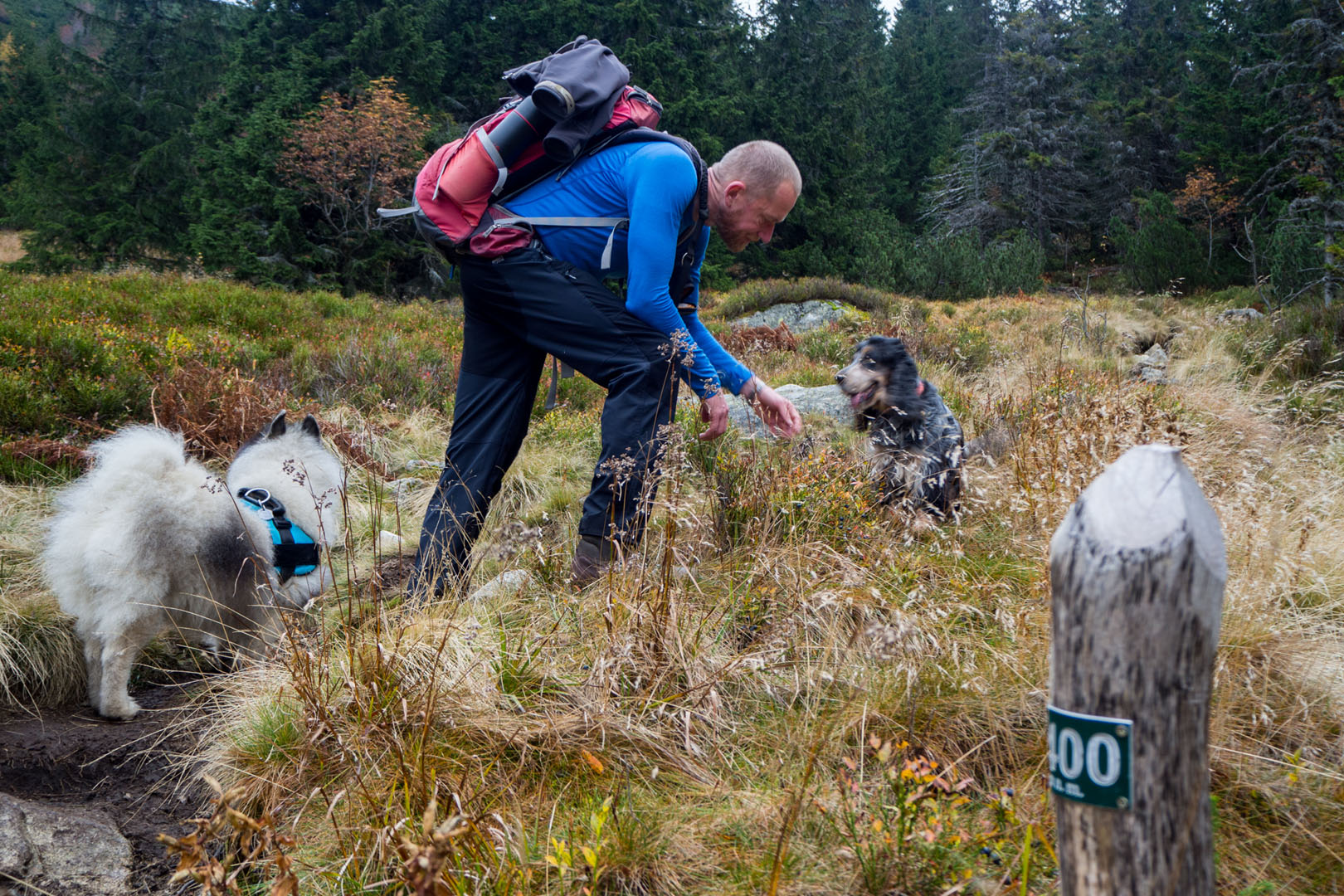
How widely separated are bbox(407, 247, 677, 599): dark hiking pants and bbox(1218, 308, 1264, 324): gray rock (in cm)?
1242

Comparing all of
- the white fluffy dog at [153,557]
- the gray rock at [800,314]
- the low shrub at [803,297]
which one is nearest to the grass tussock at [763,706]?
the white fluffy dog at [153,557]

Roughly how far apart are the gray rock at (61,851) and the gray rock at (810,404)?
449 centimetres

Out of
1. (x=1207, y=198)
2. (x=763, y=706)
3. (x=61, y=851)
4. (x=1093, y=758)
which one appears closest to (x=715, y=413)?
(x=763, y=706)

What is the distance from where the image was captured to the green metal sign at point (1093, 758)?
3.59 feet

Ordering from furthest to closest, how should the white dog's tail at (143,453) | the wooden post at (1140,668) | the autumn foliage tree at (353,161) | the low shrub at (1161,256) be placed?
the low shrub at (1161,256)
the autumn foliage tree at (353,161)
the white dog's tail at (143,453)
the wooden post at (1140,668)

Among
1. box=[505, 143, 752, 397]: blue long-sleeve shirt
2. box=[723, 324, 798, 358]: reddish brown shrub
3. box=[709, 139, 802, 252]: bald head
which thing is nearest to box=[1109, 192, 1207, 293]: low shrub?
box=[723, 324, 798, 358]: reddish brown shrub

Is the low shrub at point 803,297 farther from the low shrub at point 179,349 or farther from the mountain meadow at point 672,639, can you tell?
the low shrub at point 179,349

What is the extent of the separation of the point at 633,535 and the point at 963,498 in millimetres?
2112

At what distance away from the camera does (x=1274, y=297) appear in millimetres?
15617

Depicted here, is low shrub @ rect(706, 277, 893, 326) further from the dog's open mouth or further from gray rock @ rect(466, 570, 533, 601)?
gray rock @ rect(466, 570, 533, 601)

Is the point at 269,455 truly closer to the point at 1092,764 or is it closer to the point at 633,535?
the point at 633,535

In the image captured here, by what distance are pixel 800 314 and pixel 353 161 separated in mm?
12942

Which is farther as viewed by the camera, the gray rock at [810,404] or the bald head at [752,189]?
the gray rock at [810,404]

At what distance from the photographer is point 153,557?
3064 millimetres
